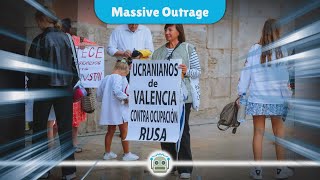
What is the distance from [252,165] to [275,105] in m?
0.62

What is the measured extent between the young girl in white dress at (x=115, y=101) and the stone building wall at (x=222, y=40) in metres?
0.38

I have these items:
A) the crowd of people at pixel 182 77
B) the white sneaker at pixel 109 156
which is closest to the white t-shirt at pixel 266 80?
the crowd of people at pixel 182 77

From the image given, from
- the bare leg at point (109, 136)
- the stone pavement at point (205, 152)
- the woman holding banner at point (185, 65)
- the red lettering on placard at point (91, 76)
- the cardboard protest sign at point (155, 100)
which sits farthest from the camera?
the red lettering on placard at point (91, 76)

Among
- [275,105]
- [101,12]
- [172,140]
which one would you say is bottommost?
[172,140]

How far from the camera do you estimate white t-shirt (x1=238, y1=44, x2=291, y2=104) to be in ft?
13.1

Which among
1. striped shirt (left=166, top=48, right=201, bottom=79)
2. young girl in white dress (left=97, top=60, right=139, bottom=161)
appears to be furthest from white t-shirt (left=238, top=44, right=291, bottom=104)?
young girl in white dress (left=97, top=60, right=139, bottom=161)

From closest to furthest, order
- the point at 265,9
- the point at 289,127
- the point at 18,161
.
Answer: the point at 265,9 < the point at 18,161 < the point at 289,127

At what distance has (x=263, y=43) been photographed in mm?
4016

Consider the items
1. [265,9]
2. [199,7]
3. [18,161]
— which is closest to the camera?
[199,7]

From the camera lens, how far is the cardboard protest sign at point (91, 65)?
4.95 m

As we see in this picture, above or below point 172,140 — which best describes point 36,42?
above

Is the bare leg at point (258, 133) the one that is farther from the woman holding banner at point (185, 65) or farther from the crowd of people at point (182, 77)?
the woman holding banner at point (185, 65)

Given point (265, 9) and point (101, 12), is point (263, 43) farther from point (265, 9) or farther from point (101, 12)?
point (101, 12)

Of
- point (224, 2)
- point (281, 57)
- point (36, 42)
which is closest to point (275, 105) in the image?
point (281, 57)
